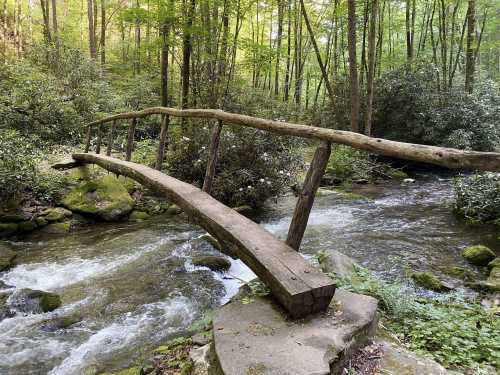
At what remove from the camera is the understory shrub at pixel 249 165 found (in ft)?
27.4

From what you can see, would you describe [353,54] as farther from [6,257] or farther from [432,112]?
[6,257]

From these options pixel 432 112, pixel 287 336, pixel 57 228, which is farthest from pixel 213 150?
pixel 432 112

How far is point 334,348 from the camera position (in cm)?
219

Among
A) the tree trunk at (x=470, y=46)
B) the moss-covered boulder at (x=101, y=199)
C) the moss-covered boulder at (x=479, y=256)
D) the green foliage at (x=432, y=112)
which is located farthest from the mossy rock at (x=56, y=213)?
the tree trunk at (x=470, y=46)

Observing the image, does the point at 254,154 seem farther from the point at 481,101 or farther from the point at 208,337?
the point at 481,101

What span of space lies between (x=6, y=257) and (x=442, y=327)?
5.72m

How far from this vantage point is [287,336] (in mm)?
2293

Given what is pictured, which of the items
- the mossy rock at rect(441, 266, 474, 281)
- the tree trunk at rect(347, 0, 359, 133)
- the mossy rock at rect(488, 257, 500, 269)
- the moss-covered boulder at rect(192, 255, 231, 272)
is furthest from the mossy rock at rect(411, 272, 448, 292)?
the tree trunk at rect(347, 0, 359, 133)

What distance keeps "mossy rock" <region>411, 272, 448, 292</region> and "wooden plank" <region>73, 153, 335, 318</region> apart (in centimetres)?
258

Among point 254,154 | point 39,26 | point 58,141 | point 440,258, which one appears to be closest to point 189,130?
point 254,154

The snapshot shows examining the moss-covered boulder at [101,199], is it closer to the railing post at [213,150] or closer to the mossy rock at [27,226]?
the mossy rock at [27,226]

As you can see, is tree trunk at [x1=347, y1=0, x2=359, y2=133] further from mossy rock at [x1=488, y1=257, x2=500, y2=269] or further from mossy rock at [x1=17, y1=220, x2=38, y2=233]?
Result: mossy rock at [x1=17, y1=220, x2=38, y2=233]

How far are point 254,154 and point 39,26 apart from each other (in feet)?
70.0

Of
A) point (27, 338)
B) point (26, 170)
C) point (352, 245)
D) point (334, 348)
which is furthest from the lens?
point (26, 170)
